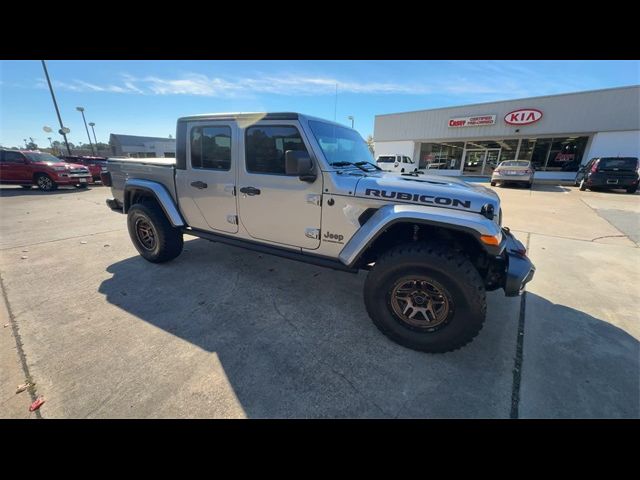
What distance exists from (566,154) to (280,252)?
80.0 feet

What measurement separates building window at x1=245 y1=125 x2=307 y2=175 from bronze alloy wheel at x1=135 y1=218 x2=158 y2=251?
6.56 feet

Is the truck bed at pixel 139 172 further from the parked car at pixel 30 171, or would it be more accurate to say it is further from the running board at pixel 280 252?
the parked car at pixel 30 171

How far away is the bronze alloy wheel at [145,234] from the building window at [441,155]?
80.8 feet

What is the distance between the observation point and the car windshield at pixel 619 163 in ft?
37.6

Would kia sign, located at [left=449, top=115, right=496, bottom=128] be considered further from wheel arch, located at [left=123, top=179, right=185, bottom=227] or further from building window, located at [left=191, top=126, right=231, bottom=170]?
wheel arch, located at [left=123, top=179, right=185, bottom=227]

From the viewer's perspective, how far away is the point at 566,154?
61.2ft

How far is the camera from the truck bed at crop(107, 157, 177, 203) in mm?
3723

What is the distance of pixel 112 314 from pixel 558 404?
12.9 feet

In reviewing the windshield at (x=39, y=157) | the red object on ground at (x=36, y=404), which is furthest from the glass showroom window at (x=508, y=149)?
the windshield at (x=39, y=157)

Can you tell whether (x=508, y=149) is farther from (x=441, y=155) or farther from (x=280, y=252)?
(x=280, y=252)

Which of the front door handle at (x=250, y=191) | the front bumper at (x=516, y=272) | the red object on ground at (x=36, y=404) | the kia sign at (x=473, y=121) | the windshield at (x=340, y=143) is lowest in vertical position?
the red object on ground at (x=36, y=404)

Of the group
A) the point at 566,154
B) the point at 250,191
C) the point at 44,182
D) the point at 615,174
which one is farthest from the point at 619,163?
the point at 44,182
